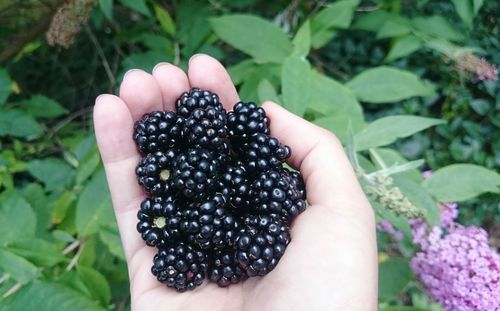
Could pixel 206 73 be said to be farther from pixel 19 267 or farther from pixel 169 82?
pixel 19 267

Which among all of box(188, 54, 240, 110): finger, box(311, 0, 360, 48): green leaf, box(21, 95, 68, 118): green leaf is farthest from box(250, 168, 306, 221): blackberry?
box(21, 95, 68, 118): green leaf

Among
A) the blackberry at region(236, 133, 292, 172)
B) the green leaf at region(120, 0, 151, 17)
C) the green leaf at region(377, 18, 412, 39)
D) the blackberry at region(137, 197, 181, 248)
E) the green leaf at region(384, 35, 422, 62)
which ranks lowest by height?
the blackberry at region(137, 197, 181, 248)

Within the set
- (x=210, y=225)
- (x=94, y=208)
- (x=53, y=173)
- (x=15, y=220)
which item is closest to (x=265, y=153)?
(x=210, y=225)

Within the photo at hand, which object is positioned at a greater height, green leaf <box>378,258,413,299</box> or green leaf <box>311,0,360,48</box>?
green leaf <box>311,0,360,48</box>

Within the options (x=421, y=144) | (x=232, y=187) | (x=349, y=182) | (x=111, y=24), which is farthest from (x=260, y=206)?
(x=111, y=24)

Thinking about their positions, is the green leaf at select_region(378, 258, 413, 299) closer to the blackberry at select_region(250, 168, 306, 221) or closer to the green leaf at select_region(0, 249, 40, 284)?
the blackberry at select_region(250, 168, 306, 221)
